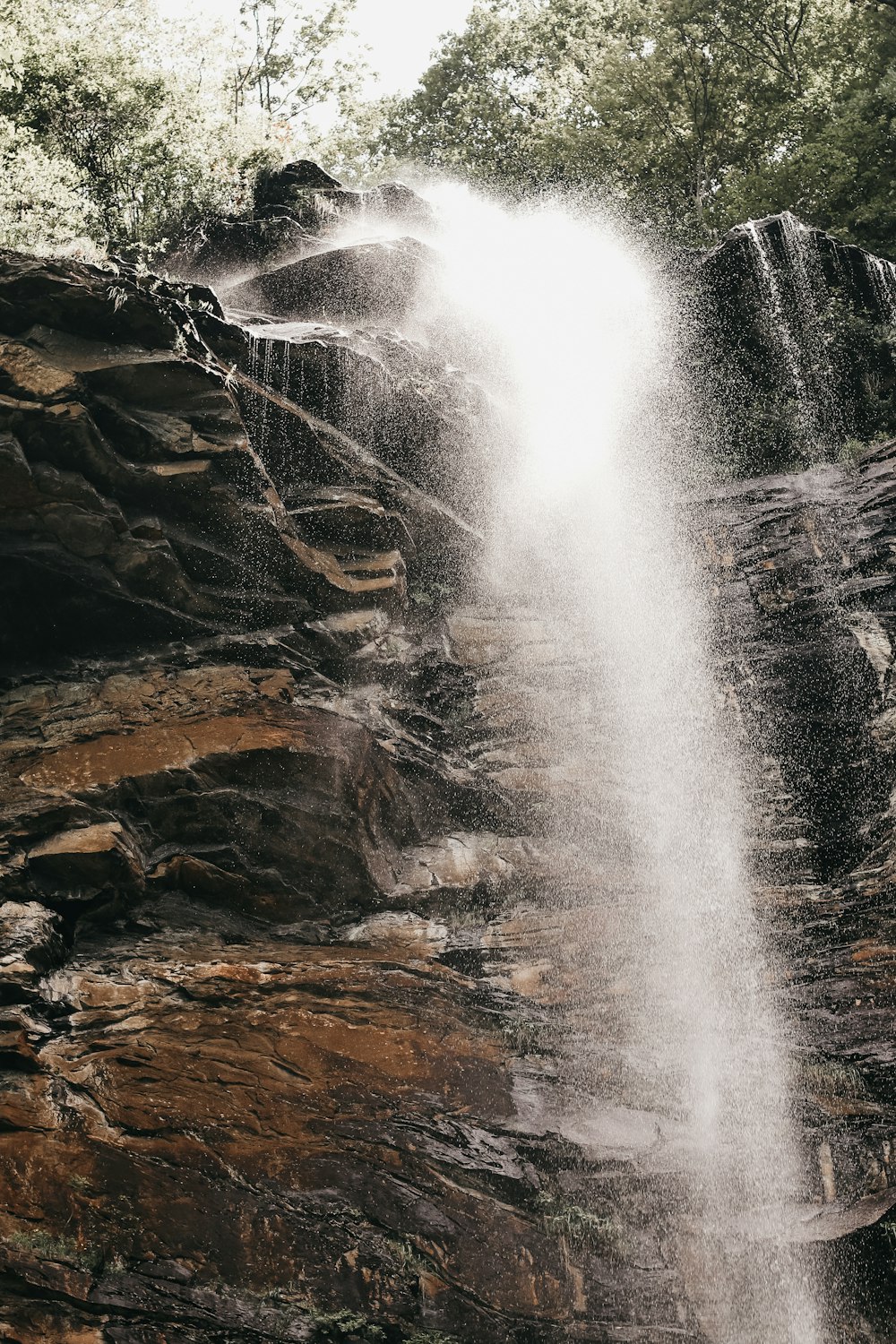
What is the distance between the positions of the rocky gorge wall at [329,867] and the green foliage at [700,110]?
380 inches

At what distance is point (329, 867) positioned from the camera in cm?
1003

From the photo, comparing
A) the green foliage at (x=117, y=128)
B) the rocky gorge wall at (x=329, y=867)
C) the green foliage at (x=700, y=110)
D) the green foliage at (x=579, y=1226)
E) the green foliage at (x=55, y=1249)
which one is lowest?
the green foliage at (x=579, y=1226)

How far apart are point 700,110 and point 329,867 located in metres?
22.9

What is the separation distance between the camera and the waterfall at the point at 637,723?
8.59m

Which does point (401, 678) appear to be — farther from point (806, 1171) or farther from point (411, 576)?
point (806, 1171)

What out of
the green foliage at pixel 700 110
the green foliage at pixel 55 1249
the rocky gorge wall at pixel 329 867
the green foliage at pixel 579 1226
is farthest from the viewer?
the green foliage at pixel 700 110

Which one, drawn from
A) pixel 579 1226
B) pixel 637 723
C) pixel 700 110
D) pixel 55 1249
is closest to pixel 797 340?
pixel 637 723

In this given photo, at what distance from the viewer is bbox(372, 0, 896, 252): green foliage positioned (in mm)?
20594

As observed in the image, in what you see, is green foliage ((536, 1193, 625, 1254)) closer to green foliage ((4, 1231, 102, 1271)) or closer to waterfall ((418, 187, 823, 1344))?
waterfall ((418, 187, 823, 1344))

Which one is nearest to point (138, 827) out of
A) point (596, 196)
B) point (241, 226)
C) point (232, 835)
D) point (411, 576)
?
point (232, 835)

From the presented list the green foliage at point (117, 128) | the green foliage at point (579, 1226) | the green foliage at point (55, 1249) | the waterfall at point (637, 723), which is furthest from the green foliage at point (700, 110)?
the green foliage at point (55, 1249)

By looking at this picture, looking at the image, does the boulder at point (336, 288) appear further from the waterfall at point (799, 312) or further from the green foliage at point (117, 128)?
the waterfall at point (799, 312)

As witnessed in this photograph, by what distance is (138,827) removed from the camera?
377 inches

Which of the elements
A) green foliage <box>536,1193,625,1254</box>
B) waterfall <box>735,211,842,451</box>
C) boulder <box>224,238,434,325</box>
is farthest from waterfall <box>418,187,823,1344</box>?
waterfall <box>735,211,842,451</box>
